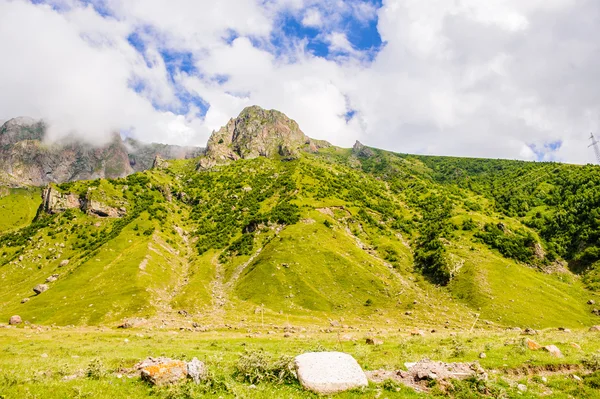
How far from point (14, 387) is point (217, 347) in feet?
79.5

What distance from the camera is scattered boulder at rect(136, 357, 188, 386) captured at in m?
18.3

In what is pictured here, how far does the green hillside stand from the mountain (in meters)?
0.59

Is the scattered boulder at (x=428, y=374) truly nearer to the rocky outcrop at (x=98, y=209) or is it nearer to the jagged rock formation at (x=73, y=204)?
the rocky outcrop at (x=98, y=209)

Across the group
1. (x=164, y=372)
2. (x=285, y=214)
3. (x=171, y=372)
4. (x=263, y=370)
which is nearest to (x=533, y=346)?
(x=263, y=370)

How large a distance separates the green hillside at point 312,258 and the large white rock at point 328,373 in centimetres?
6037

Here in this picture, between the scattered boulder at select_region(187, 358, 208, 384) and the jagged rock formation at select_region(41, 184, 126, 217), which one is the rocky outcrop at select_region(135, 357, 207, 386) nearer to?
the scattered boulder at select_region(187, 358, 208, 384)

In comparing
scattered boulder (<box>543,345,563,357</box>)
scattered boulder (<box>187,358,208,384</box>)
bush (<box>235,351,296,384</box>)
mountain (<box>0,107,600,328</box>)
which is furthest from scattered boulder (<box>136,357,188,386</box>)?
mountain (<box>0,107,600,328</box>)

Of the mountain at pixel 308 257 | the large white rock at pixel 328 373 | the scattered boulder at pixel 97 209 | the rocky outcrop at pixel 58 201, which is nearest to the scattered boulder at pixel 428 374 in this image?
the large white rock at pixel 328 373

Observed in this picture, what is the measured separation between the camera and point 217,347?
3894cm

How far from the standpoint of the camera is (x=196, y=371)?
18.7 m

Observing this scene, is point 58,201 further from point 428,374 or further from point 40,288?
point 428,374

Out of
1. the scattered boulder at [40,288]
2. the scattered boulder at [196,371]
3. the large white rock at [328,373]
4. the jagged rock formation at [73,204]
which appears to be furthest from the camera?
the jagged rock formation at [73,204]

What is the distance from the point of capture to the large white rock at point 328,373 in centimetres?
1720

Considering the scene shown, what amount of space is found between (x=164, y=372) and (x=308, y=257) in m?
87.1
